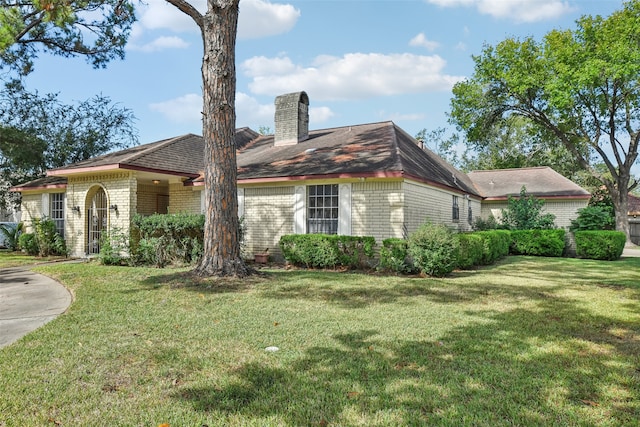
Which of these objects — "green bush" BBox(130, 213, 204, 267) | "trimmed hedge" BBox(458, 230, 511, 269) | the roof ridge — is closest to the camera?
"trimmed hedge" BBox(458, 230, 511, 269)

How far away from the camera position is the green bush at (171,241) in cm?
1083

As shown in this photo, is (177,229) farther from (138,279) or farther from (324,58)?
(324,58)

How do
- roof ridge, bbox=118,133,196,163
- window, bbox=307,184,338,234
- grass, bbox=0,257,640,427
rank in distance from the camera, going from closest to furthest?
grass, bbox=0,257,640,427 < window, bbox=307,184,338,234 < roof ridge, bbox=118,133,196,163

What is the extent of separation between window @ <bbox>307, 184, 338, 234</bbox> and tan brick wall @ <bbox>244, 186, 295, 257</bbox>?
0.62 m

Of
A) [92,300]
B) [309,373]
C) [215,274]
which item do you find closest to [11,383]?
[309,373]

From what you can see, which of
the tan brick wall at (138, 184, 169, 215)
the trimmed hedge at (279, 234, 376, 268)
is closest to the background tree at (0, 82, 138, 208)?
the tan brick wall at (138, 184, 169, 215)

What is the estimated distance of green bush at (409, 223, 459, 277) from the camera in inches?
355

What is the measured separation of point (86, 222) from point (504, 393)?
1445cm

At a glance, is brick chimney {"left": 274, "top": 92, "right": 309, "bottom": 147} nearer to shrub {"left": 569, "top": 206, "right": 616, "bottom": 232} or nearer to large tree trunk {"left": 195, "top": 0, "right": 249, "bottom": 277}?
large tree trunk {"left": 195, "top": 0, "right": 249, "bottom": 277}

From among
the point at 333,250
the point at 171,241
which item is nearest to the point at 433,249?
the point at 333,250

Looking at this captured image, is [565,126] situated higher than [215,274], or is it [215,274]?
[565,126]

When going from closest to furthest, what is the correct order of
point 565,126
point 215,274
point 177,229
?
point 215,274
point 177,229
point 565,126

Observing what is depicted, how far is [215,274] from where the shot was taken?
315 inches

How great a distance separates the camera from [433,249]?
9102 millimetres
